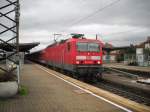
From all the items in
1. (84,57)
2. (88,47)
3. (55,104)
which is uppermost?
(88,47)

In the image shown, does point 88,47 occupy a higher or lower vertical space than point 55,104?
higher

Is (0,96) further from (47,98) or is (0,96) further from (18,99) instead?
(47,98)

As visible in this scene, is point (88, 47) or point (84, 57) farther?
point (88, 47)

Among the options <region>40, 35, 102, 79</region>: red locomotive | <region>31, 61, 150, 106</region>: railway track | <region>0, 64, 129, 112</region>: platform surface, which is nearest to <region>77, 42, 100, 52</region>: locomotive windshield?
<region>40, 35, 102, 79</region>: red locomotive

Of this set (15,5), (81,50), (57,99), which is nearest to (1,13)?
(15,5)

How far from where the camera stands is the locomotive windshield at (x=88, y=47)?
21062 millimetres

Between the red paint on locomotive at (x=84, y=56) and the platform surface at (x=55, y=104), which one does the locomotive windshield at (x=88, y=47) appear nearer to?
the red paint on locomotive at (x=84, y=56)

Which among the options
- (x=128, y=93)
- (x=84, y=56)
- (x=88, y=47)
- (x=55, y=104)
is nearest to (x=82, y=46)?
(x=88, y=47)

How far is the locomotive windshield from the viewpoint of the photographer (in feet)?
69.1

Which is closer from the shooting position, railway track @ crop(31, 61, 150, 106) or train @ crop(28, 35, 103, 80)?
railway track @ crop(31, 61, 150, 106)

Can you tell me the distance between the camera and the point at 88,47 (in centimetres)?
2125

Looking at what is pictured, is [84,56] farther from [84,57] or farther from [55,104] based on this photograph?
[55,104]

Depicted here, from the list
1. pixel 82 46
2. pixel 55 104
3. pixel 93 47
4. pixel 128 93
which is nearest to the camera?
pixel 55 104

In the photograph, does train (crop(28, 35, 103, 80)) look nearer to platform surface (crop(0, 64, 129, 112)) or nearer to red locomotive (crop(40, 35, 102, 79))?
red locomotive (crop(40, 35, 102, 79))
